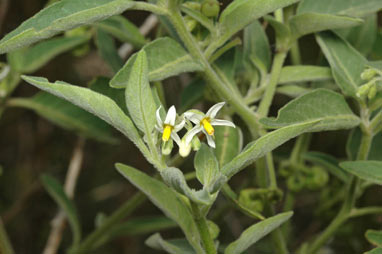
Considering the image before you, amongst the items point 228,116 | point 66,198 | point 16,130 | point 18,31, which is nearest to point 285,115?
point 228,116

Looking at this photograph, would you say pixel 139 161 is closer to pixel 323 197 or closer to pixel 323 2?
pixel 323 197

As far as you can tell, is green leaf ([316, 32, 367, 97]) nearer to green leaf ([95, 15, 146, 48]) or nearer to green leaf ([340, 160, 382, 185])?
green leaf ([340, 160, 382, 185])

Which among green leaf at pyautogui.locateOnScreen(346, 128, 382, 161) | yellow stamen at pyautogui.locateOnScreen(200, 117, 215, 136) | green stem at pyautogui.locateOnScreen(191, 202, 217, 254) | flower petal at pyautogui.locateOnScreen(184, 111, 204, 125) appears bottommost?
green leaf at pyautogui.locateOnScreen(346, 128, 382, 161)

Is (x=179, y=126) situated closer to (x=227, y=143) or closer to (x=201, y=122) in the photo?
(x=201, y=122)

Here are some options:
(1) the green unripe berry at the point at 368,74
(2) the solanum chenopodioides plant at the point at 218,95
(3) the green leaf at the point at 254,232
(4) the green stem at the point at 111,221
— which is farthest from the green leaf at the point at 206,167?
(4) the green stem at the point at 111,221

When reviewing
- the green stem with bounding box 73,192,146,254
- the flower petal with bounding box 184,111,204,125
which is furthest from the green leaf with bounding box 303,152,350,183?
the flower petal with bounding box 184,111,204,125

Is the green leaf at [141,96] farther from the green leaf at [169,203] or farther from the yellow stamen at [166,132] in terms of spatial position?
the green leaf at [169,203]
